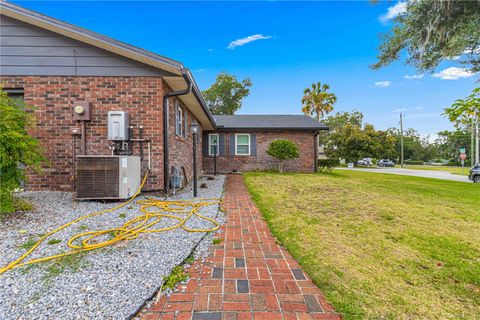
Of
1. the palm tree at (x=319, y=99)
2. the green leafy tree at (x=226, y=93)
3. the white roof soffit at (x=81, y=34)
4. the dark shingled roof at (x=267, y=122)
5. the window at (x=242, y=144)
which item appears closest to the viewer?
the white roof soffit at (x=81, y=34)

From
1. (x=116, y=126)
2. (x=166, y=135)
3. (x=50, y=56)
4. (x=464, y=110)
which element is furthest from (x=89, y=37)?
(x=464, y=110)

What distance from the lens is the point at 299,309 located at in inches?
57.7

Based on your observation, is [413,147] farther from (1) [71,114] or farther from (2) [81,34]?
(1) [71,114]

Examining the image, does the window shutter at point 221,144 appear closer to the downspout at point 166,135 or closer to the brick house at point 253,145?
the brick house at point 253,145

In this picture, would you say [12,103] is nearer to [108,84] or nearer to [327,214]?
[108,84]

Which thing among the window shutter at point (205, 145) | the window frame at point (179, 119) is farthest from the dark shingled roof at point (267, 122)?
the window frame at point (179, 119)

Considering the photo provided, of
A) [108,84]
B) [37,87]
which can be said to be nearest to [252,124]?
[108,84]

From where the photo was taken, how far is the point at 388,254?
2318 millimetres

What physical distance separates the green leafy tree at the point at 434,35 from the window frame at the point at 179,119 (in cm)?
689

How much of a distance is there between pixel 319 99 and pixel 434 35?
751 inches

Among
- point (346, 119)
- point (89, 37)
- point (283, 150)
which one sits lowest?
point (283, 150)

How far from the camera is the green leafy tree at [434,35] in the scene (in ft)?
17.3

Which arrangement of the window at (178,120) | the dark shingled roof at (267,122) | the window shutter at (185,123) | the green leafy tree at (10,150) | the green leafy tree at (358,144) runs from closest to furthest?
1. the green leafy tree at (10,150)
2. the window at (178,120)
3. the window shutter at (185,123)
4. the dark shingled roof at (267,122)
5. the green leafy tree at (358,144)

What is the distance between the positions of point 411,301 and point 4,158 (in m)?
4.84
